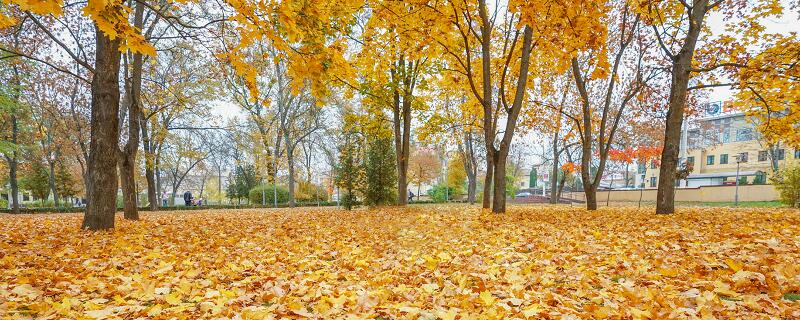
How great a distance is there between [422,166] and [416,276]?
35.3 m

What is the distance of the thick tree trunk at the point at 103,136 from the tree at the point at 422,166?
1238 inches

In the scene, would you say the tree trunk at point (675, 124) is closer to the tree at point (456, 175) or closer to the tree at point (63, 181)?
the tree at point (456, 175)

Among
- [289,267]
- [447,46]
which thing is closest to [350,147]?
[447,46]

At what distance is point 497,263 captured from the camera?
3736 mm

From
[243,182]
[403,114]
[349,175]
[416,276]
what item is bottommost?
[243,182]

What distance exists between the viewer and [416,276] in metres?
3.36

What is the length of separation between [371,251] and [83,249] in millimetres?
3510

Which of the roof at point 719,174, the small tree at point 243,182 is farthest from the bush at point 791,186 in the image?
the roof at point 719,174

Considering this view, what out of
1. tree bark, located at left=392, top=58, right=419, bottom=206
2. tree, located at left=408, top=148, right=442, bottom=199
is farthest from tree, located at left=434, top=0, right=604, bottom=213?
tree, located at left=408, top=148, right=442, bottom=199

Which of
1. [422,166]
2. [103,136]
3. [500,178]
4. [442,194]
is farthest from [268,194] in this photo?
[500,178]

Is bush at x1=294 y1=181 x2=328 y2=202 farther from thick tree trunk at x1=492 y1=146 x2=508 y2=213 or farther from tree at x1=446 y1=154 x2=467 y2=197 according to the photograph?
thick tree trunk at x1=492 y1=146 x2=508 y2=213

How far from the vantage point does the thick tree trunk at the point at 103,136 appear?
248 inches

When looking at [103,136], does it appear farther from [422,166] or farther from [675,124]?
[422,166]

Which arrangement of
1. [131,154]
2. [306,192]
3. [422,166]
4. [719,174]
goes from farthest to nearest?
[719,174] → [422,166] → [306,192] → [131,154]
